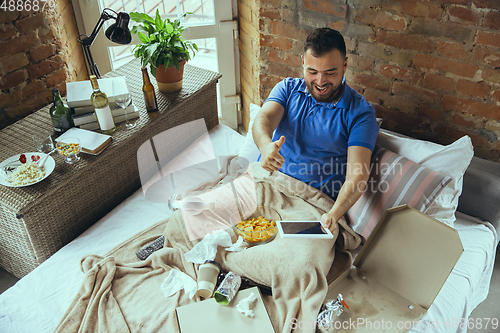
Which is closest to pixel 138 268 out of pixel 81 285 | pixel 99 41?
pixel 81 285

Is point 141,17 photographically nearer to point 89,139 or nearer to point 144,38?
point 144,38

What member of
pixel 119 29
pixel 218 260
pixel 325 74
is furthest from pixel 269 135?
pixel 119 29

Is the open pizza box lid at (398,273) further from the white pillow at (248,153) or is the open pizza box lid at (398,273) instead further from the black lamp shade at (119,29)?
the black lamp shade at (119,29)

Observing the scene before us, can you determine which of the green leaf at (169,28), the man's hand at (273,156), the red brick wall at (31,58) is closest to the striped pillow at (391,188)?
the man's hand at (273,156)

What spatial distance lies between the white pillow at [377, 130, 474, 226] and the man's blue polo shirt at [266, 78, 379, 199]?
8.2 inches

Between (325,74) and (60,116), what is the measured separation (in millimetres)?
1201

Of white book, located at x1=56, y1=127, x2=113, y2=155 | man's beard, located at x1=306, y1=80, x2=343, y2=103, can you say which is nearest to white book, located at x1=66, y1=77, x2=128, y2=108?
white book, located at x1=56, y1=127, x2=113, y2=155

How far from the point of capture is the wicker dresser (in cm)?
141

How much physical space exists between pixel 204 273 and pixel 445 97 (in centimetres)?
135

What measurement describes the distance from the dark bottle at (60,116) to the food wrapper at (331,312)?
4.52ft

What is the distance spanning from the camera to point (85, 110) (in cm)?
171

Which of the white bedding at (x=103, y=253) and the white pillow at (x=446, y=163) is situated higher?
the white pillow at (x=446, y=163)

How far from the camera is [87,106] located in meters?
1.71

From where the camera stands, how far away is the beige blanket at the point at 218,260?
3.90 ft
